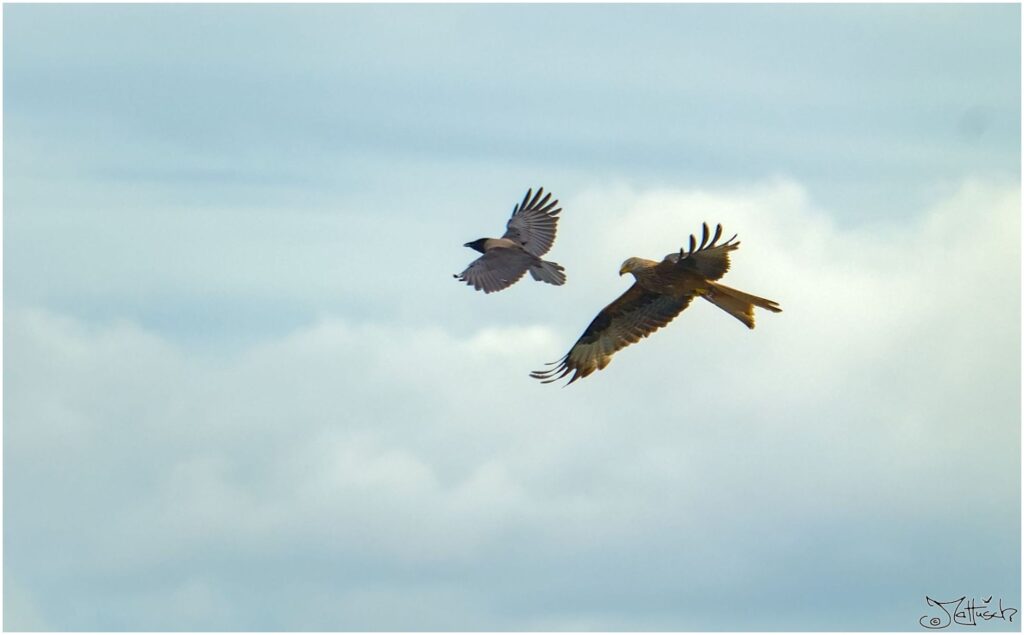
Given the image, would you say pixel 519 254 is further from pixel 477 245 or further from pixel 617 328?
pixel 617 328

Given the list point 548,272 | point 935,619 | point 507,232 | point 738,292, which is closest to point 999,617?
point 935,619

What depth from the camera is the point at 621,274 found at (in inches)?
914

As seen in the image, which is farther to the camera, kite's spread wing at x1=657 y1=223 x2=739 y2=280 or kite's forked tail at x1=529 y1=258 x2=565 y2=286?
kite's forked tail at x1=529 y1=258 x2=565 y2=286

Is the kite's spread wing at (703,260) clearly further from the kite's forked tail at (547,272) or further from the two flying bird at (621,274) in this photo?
the kite's forked tail at (547,272)

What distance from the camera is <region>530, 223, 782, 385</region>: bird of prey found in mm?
21938

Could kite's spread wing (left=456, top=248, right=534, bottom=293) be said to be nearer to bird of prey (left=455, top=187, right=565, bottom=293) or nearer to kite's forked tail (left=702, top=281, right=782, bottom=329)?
bird of prey (left=455, top=187, right=565, bottom=293)

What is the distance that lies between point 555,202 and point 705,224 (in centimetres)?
831

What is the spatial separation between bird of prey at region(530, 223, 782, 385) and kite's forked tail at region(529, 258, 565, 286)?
8.71ft

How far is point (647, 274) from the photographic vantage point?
22.9m

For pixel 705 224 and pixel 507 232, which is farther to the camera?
pixel 507 232

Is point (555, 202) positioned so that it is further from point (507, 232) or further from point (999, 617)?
point (999, 617)

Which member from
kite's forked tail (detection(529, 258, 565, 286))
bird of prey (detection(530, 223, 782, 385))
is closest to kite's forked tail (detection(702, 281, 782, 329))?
bird of prey (detection(530, 223, 782, 385))

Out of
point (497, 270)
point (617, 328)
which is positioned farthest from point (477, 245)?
point (617, 328)

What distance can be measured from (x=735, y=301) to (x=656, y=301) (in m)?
1.93
